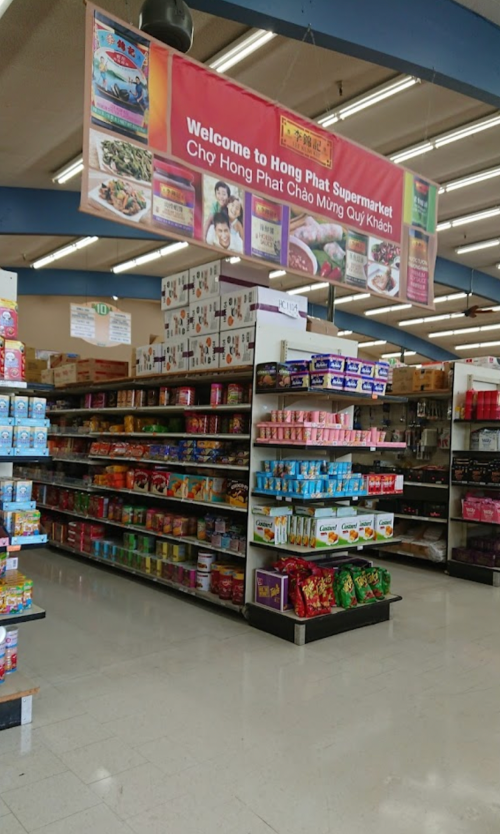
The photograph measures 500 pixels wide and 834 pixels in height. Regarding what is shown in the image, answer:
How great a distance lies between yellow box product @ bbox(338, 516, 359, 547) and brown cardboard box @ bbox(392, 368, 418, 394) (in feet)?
10.3

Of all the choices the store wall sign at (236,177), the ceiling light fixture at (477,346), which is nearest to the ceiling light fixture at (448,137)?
the store wall sign at (236,177)

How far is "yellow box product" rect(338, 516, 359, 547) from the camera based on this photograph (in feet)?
16.3

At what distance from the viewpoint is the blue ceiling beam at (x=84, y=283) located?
14438mm

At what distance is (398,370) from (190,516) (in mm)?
3686

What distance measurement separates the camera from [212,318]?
5.68 meters

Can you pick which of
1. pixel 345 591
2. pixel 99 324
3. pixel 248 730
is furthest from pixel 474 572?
pixel 99 324

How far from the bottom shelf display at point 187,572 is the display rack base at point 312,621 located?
0.74 feet

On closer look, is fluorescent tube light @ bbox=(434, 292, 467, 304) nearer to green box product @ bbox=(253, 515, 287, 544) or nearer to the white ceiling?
the white ceiling

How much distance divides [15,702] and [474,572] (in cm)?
541

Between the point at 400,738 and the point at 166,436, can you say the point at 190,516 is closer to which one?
the point at 166,436

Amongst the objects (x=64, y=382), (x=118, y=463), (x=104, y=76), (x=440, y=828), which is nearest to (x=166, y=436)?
(x=118, y=463)

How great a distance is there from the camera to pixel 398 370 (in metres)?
8.06

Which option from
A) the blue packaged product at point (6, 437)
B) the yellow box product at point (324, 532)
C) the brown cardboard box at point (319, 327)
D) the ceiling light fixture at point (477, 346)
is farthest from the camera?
the ceiling light fixture at point (477, 346)

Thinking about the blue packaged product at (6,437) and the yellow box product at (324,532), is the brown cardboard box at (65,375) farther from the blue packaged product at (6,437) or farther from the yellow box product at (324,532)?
the blue packaged product at (6,437)
